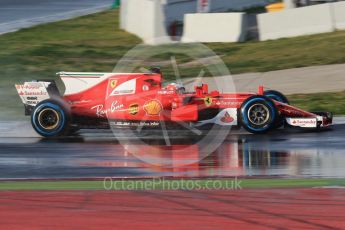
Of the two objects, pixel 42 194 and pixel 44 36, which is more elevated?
pixel 44 36

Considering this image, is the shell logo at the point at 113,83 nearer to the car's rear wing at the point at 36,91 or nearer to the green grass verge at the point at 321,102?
the car's rear wing at the point at 36,91

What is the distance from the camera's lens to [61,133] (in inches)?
639

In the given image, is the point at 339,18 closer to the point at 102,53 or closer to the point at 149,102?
the point at 102,53

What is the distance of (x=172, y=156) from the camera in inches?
558

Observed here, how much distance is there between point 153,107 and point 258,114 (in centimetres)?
175

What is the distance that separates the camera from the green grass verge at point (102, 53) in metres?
24.0

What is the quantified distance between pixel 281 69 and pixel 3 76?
22.5ft

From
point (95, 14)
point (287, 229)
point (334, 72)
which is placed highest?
point (95, 14)

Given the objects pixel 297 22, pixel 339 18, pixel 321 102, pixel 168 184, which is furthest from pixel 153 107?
pixel 339 18

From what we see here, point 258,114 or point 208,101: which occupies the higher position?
point 208,101

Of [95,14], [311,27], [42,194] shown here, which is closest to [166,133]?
[42,194]

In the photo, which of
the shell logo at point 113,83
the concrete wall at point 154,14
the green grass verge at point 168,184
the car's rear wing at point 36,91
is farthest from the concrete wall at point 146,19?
the green grass verge at point 168,184

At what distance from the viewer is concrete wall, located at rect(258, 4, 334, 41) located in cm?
2709

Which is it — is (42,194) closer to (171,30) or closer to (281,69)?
(281,69)
